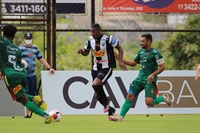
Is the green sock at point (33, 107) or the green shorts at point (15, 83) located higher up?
the green shorts at point (15, 83)

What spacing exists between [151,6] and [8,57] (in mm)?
7289

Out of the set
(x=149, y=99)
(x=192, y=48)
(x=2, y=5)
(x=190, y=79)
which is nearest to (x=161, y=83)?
(x=190, y=79)

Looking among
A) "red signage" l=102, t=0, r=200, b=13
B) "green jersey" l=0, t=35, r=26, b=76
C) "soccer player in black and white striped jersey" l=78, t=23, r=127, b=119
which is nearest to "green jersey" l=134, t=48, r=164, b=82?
"soccer player in black and white striped jersey" l=78, t=23, r=127, b=119

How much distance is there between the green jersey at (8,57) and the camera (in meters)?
12.6

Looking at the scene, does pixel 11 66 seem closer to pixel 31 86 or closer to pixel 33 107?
pixel 33 107

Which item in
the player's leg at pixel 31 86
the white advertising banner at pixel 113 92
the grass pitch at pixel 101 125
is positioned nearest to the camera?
the grass pitch at pixel 101 125

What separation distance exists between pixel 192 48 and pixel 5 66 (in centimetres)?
1553

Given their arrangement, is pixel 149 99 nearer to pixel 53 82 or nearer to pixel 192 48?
pixel 53 82

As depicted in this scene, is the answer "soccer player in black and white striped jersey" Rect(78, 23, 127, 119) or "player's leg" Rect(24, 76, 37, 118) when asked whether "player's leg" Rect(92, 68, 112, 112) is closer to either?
"soccer player in black and white striped jersey" Rect(78, 23, 127, 119)

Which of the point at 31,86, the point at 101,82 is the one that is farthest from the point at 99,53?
the point at 31,86

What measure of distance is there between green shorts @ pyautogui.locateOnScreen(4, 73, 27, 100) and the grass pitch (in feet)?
2.28

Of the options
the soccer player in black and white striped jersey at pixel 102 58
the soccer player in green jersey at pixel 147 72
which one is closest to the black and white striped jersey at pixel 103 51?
the soccer player in black and white striped jersey at pixel 102 58

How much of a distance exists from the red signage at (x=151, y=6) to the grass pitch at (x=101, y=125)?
3.21 metres

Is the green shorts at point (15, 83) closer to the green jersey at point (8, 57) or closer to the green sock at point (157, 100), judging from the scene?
the green jersey at point (8, 57)
